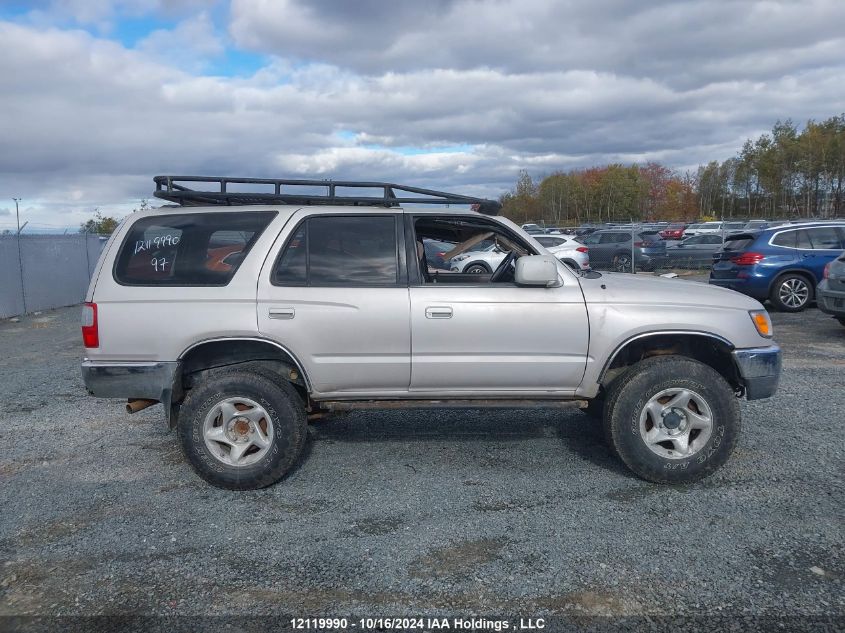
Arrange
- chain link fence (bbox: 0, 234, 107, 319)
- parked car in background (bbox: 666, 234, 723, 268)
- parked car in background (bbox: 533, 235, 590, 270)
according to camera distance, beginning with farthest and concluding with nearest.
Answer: parked car in background (bbox: 666, 234, 723, 268), parked car in background (bbox: 533, 235, 590, 270), chain link fence (bbox: 0, 234, 107, 319)

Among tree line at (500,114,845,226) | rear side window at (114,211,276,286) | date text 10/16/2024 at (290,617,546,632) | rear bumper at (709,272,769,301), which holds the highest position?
tree line at (500,114,845,226)

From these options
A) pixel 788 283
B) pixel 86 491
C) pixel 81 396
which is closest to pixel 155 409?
pixel 81 396

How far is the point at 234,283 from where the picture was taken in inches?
181

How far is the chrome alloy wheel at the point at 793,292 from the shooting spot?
12547 mm

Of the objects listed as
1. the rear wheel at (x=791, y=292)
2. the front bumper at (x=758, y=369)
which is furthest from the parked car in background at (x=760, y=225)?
the front bumper at (x=758, y=369)

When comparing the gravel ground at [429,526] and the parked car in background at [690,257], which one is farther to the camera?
the parked car in background at [690,257]

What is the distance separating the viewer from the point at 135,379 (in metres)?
4.55

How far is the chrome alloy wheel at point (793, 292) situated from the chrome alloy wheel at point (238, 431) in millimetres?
10938

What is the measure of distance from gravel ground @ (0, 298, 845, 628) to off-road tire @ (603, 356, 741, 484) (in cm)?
15

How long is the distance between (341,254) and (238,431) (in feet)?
4.44

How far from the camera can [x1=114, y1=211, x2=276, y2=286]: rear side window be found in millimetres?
4645

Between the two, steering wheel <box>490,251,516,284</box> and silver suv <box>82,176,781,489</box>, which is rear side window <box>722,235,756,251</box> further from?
steering wheel <box>490,251,516,284</box>

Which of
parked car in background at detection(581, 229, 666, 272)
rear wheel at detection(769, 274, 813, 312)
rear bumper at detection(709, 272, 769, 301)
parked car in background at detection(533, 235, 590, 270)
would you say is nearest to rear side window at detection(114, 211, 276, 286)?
rear bumper at detection(709, 272, 769, 301)

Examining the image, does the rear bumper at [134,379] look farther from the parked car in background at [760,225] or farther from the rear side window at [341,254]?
the parked car in background at [760,225]
